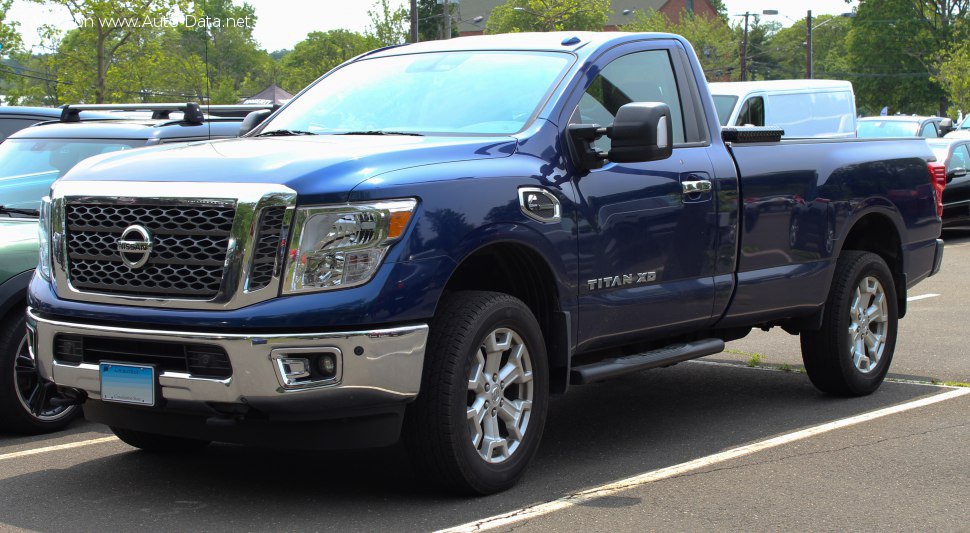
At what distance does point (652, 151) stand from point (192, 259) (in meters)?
2.20

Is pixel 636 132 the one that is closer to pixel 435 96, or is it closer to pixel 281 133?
pixel 435 96

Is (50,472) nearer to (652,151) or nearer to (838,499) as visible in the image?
(652,151)

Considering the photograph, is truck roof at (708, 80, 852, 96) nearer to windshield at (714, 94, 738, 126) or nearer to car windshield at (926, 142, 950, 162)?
windshield at (714, 94, 738, 126)

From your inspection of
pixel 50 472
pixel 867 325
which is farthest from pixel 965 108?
pixel 50 472

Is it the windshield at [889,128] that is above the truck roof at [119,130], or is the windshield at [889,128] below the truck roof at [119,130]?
below

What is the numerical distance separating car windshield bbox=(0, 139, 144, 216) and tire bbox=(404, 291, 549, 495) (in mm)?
3536

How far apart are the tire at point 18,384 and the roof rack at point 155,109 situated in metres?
2.11

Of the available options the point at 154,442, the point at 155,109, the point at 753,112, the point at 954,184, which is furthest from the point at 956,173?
the point at 154,442

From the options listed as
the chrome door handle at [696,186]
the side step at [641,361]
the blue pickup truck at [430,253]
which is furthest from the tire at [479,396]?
the chrome door handle at [696,186]

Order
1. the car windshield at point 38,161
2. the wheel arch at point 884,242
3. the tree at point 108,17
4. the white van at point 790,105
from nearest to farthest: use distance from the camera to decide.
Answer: the car windshield at point 38,161 → the wheel arch at point 884,242 → the white van at point 790,105 → the tree at point 108,17

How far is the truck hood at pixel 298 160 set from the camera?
487cm

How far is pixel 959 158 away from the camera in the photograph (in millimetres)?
20609

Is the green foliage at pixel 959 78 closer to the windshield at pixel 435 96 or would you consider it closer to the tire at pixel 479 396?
the windshield at pixel 435 96

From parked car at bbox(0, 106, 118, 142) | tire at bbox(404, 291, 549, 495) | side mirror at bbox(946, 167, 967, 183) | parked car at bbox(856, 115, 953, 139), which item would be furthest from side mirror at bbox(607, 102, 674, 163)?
parked car at bbox(856, 115, 953, 139)
